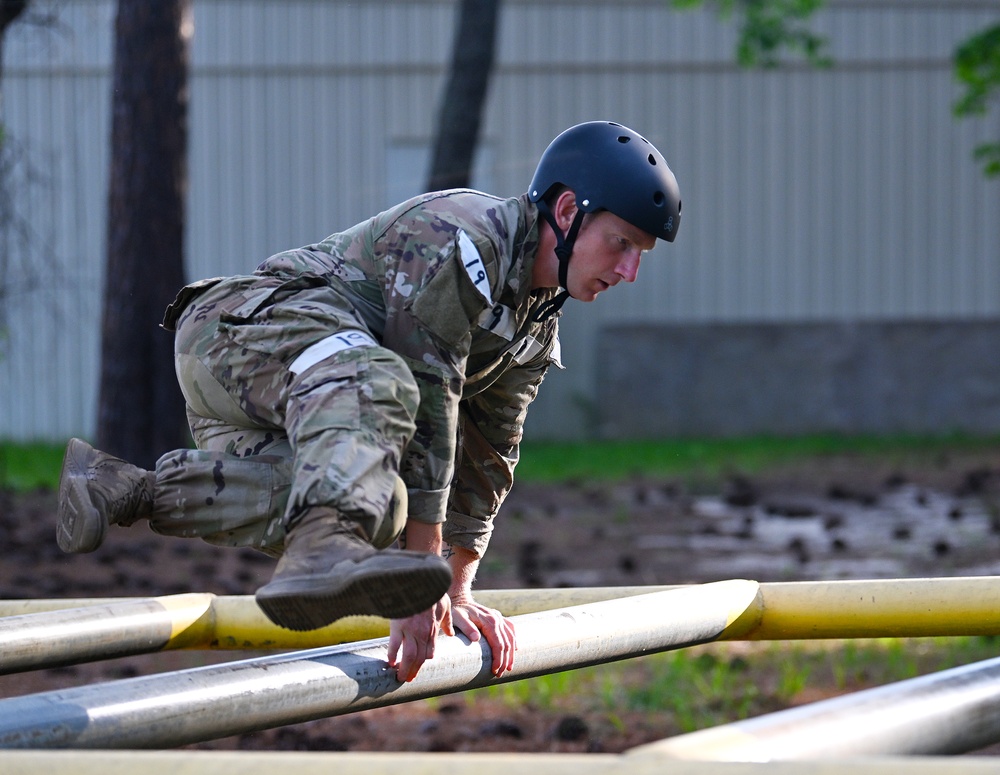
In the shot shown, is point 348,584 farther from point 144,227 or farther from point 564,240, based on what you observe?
point 144,227

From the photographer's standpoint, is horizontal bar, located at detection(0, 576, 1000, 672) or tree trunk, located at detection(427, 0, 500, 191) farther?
tree trunk, located at detection(427, 0, 500, 191)

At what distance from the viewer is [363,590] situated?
86.3 inches

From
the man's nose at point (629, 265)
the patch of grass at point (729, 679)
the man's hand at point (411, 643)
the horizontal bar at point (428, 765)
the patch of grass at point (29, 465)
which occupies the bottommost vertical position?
the patch of grass at point (29, 465)

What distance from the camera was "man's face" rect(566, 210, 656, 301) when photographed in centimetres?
299

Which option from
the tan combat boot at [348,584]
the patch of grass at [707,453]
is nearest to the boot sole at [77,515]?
the tan combat boot at [348,584]

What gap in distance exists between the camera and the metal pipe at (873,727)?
1597 mm

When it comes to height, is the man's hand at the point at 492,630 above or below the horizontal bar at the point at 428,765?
below

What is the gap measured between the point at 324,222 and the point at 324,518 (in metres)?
13.3

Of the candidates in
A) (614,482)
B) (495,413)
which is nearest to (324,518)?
(495,413)

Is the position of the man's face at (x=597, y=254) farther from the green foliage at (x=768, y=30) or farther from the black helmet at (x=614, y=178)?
the green foliage at (x=768, y=30)

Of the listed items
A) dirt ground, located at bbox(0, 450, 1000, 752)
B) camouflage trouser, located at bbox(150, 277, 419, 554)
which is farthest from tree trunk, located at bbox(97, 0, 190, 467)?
camouflage trouser, located at bbox(150, 277, 419, 554)

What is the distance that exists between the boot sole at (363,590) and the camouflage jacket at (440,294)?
0.59 m

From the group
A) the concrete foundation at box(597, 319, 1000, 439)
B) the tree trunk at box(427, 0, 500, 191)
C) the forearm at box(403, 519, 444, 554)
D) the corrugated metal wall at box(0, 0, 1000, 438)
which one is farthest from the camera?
the corrugated metal wall at box(0, 0, 1000, 438)

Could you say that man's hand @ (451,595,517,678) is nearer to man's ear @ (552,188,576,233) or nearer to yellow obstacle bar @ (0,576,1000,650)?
yellow obstacle bar @ (0,576,1000,650)
